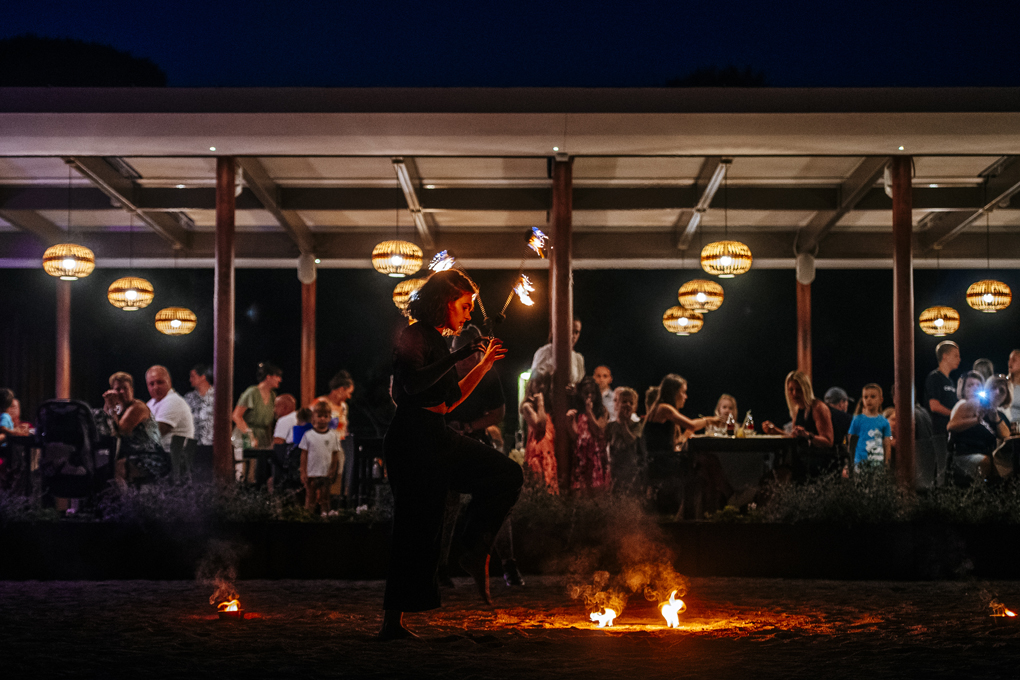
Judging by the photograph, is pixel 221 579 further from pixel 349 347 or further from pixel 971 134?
pixel 349 347

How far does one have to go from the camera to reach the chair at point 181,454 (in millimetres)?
9094

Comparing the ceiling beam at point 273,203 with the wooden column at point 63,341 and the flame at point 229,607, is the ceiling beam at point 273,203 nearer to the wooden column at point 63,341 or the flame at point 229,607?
the wooden column at point 63,341

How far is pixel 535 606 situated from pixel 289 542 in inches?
91.4

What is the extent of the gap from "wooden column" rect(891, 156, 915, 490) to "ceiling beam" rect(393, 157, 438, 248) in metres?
4.66

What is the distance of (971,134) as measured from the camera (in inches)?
320

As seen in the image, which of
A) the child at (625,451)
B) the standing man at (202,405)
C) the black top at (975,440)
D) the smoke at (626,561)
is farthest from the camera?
the standing man at (202,405)

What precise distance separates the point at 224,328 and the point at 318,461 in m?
1.41

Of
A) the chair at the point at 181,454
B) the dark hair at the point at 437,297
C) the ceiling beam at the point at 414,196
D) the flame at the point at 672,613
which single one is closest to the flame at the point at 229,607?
the dark hair at the point at 437,297

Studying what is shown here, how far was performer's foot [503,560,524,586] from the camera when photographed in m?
6.01

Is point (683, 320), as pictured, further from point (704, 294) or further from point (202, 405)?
point (202, 405)

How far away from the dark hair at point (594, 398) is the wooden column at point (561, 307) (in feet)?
1.05

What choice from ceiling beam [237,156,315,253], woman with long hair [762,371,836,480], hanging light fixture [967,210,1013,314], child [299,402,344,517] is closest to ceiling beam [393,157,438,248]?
ceiling beam [237,156,315,253]

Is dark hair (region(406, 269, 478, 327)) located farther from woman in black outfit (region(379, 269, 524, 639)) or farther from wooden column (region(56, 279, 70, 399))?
wooden column (region(56, 279, 70, 399))
